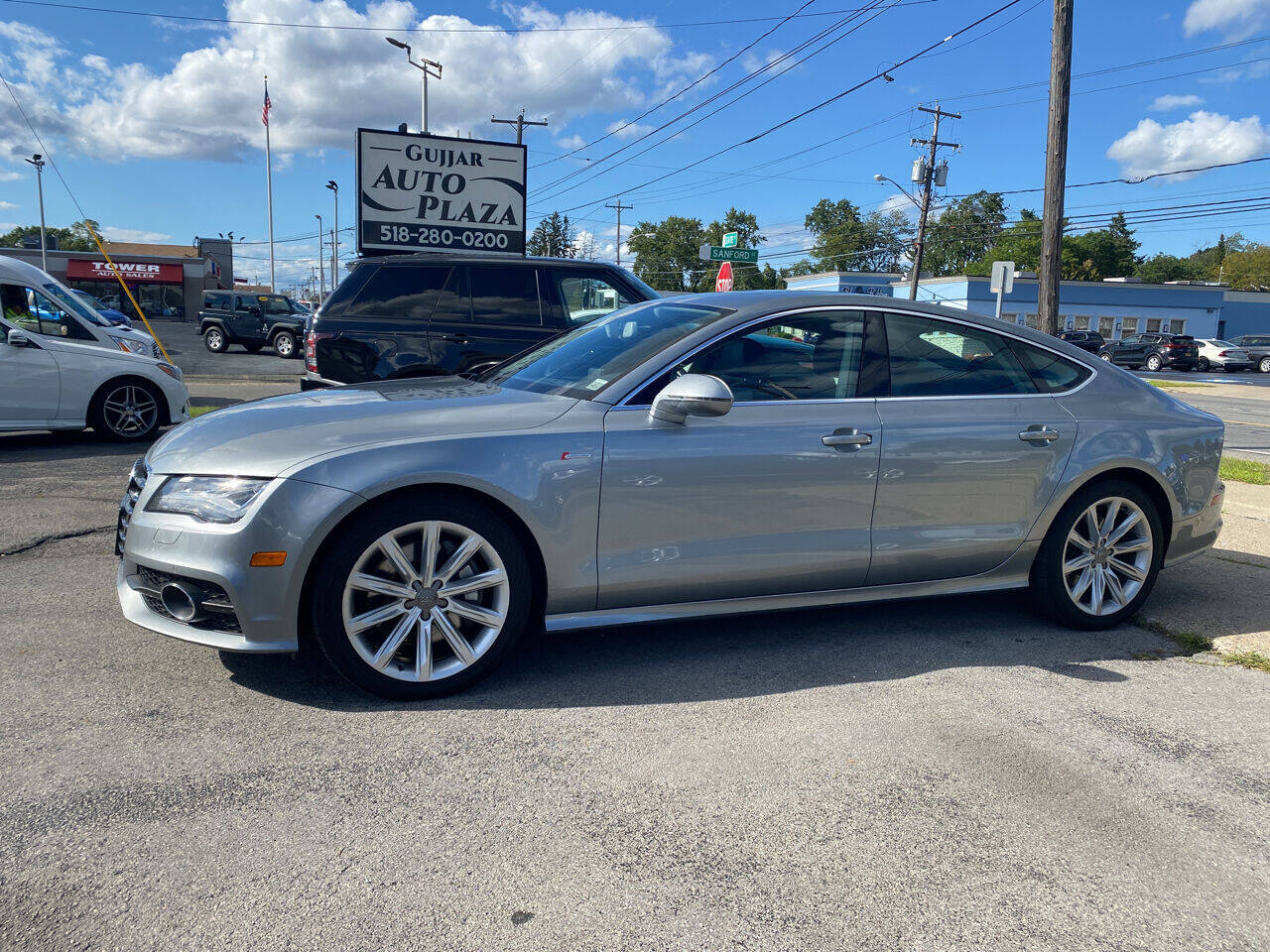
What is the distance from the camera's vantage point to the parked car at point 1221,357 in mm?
41375

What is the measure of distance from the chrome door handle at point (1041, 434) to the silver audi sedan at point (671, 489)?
0.01m

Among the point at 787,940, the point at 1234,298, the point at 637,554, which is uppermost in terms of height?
the point at 1234,298

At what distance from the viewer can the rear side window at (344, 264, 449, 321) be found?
7.99 metres

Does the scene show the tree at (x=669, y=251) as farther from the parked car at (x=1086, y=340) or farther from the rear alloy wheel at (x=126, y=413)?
the rear alloy wheel at (x=126, y=413)

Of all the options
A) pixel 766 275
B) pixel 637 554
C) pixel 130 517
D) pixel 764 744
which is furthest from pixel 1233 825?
pixel 766 275

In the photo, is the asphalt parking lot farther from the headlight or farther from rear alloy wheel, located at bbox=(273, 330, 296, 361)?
rear alloy wheel, located at bbox=(273, 330, 296, 361)

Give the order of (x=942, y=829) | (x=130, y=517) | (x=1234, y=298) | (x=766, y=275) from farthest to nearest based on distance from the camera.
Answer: (x=766, y=275) < (x=1234, y=298) < (x=130, y=517) < (x=942, y=829)

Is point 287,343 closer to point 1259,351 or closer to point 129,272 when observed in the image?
point 1259,351

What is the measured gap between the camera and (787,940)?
87.7 inches

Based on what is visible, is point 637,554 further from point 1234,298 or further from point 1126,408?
point 1234,298

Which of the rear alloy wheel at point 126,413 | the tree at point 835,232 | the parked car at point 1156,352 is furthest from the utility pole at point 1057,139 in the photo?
the tree at point 835,232

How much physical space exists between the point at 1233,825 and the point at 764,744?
143cm

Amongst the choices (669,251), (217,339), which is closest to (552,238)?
(669,251)

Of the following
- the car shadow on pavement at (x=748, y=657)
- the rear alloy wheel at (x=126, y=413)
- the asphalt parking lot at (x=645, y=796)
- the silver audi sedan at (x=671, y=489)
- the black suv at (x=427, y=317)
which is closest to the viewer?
the asphalt parking lot at (x=645, y=796)
